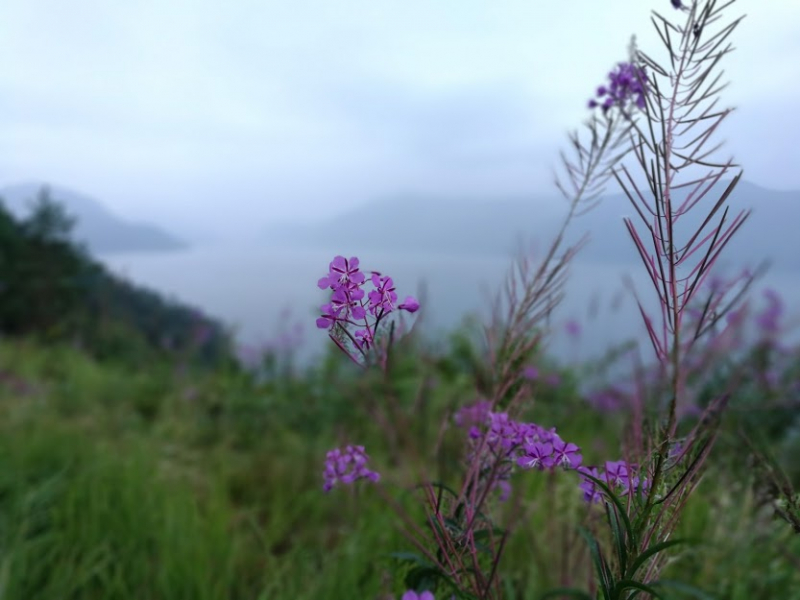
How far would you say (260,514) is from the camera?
267 cm

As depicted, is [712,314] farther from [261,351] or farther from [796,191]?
[261,351]

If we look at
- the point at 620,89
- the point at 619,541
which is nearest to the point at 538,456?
the point at 619,541

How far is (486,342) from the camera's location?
110 centimetres

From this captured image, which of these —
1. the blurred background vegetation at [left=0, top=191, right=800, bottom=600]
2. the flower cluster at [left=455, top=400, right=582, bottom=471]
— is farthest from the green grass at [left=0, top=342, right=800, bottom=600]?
the flower cluster at [left=455, top=400, right=582, bottom=471]

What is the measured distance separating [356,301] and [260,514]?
224 cm

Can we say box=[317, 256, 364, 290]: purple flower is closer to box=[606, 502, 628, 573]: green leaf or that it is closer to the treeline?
box=[606, 502, 628, 573]: green leaf

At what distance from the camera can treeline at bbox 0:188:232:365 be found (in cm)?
705

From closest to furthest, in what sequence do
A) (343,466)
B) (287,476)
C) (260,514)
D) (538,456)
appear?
1. (538,456)
2. (343,466)
3. (260,514)
4. (287,476)

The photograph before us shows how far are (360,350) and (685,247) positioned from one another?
1.24 feet

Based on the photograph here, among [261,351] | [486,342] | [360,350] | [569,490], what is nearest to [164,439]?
[261,351]

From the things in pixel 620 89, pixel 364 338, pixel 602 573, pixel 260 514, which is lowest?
pixel 260 514

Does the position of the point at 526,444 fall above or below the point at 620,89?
below

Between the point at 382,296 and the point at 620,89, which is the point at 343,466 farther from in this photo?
the point at 620,89

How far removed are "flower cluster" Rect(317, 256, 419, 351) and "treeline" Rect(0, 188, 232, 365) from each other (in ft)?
21.5
